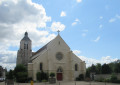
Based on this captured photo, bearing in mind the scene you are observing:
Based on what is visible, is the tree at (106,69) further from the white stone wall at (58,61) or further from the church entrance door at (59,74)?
the church entrance door at (59,74)

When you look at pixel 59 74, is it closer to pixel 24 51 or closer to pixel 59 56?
pixel 59 56

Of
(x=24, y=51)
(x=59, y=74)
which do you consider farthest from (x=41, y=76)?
(x=24, y=51)

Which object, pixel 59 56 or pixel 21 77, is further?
pixel 59 56

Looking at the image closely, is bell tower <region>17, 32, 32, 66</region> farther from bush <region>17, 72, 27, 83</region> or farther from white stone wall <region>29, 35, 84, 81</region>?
bush <region>17, 72, 27, 83</region>

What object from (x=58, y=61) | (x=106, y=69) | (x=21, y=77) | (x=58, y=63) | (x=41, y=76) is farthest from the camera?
(x=106, y=69)

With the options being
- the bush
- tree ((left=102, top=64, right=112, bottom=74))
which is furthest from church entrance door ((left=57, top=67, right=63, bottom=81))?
tree ((left=102, top=64, right=112, bottom=74))

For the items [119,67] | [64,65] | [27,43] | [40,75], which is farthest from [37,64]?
[119,67]

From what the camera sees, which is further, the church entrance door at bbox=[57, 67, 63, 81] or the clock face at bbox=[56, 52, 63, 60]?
the clock face at bbox=[56, 52, 63, 60]

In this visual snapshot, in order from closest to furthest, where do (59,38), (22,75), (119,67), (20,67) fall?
(22,75), (20,67), (59,38), (119,67)

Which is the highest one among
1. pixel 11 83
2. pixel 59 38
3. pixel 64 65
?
pixel 59 38

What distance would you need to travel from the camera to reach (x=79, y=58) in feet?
155

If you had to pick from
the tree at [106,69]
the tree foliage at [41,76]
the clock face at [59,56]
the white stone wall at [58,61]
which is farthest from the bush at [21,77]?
the tree at [106,69]

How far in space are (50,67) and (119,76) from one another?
57.8ft

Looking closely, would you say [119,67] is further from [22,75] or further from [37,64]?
[22,75]
